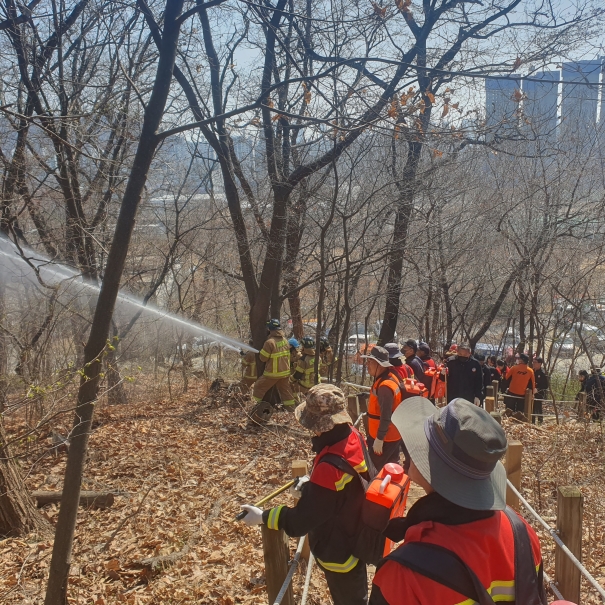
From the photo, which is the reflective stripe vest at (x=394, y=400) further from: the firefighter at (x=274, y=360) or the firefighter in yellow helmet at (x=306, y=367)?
the firefighter in yellow helmet at (x=306, y=367)

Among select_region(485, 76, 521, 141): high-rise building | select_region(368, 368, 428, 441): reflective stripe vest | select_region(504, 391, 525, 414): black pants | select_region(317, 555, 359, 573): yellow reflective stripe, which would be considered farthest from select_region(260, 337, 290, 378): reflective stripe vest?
select_region(317, 555, 359, 573): yellow reflective stripe

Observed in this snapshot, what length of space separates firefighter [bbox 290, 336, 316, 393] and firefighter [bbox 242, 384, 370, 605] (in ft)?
25.0

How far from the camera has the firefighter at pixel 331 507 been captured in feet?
8.41

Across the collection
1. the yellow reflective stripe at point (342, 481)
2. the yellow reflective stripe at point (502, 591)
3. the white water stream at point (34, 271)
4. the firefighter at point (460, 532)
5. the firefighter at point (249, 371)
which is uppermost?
the white water stream at point (34, 271)

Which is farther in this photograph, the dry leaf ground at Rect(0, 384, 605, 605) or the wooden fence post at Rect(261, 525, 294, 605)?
the dry leaf ground at Rect(0, 384, 605, 605)

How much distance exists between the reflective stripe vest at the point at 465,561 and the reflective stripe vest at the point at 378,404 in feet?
10.3

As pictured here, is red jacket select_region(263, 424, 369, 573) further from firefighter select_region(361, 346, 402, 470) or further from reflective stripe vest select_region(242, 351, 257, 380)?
reflective stripe vest select_region(242, 351, 257, 380)

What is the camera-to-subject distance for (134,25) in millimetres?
10344

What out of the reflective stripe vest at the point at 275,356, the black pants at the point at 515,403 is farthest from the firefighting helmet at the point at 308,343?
the black pants at the point at 515,403

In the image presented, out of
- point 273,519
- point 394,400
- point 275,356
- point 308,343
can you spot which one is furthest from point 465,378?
point 273,519

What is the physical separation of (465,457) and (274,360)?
7353 mm

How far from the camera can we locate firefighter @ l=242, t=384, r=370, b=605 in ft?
8.41

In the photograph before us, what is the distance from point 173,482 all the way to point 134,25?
29.3 ft

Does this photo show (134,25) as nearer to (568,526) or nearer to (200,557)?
(200,557)
